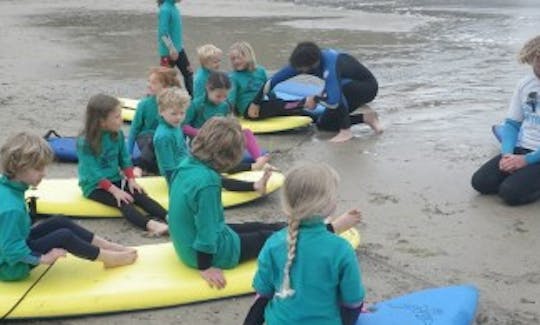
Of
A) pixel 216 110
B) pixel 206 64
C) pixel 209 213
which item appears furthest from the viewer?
pixel 206 64

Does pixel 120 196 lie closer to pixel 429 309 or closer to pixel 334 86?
pixel 429 309

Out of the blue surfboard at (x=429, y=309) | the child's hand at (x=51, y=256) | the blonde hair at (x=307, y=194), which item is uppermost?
the blonde hair at (x=307, y=194)

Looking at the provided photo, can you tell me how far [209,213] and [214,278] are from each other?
1.43 ft

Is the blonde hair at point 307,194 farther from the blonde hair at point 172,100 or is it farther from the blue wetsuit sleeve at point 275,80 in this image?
the blue wetsuit sleeve at point 275,80

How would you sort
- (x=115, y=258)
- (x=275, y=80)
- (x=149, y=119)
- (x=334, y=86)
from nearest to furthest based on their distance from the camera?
(x=115, y=258) → (x=149, y=119) → (x=334, y=86) → (x=275, y=80)

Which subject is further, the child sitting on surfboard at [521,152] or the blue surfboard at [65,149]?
the blue surfboard at [65,149]

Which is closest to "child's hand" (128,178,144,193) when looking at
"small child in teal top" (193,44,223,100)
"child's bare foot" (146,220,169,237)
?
"child's bare foot" (146,220,169,237)

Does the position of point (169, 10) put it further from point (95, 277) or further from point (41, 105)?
point (95, 277)

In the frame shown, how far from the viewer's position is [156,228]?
16.5 ft

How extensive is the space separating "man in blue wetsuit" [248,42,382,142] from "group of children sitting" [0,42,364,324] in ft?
3.64

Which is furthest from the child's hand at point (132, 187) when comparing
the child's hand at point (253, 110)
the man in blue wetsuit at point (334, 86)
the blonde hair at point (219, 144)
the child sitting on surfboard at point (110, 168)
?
the child's hand at point (253, 110)

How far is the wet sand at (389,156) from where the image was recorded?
4.35 m

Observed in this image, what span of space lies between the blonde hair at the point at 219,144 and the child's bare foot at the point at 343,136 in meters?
3.76

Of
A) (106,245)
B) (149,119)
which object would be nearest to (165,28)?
(149,119)
